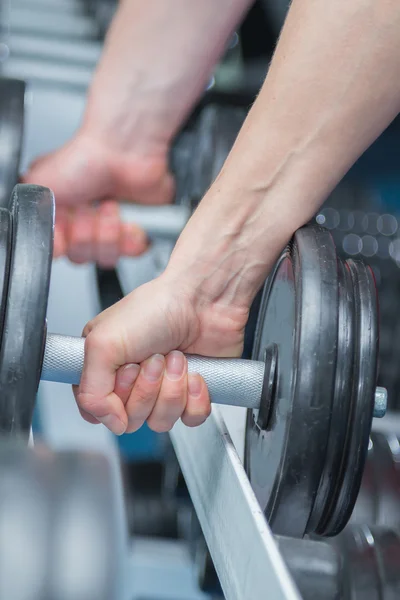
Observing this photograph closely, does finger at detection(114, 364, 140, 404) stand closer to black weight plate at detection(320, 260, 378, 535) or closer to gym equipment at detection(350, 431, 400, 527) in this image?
black weight plate at detection(320, 260, 378, 535)

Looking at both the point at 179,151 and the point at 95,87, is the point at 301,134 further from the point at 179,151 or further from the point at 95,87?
the point at 179,151

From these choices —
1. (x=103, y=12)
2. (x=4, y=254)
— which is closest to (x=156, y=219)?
(x=4, y=254)

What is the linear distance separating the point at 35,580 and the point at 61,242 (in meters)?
0.68

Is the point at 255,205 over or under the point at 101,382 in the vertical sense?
over

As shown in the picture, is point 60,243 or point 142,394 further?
point 60,243

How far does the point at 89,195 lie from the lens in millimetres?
1248

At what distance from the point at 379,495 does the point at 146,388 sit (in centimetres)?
39

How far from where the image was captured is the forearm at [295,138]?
2.28 feet

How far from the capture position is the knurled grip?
730 mm

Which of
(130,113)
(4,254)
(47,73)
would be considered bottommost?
(4,254)

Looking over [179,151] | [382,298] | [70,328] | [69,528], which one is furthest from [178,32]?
[69,528]

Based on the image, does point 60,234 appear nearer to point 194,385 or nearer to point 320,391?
point 194,385

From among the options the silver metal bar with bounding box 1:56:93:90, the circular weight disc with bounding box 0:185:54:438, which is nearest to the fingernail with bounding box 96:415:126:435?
the circular weight disc with bounding box 0:185:54:438

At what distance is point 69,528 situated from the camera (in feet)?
2.15
